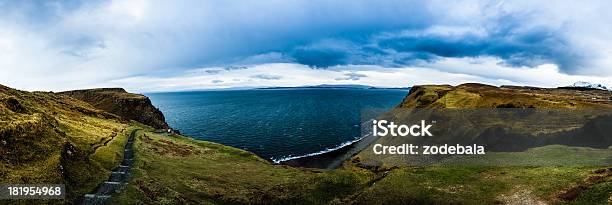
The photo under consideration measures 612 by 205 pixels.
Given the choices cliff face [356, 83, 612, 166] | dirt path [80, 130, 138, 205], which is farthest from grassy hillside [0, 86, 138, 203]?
cliff face [356, 83, 612, 166]

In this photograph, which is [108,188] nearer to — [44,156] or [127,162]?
[44,156]

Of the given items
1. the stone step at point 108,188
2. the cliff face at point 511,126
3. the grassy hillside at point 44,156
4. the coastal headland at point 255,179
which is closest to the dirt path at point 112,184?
the stone step at point 108,188

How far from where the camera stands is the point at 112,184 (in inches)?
2058

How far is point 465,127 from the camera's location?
95812mm

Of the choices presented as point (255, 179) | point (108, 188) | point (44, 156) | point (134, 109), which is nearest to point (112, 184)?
point (108, 188)

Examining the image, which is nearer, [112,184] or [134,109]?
[112,184]

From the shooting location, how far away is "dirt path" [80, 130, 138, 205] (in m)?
46.1

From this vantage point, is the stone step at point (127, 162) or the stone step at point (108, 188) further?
the stone step at point (127, 162)

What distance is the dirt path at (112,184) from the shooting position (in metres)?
46.1

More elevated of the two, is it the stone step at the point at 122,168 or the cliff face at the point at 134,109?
the cliff face at the point at 134,109

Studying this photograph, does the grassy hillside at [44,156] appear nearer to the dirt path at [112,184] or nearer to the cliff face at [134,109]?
the dirt path at [112,184]

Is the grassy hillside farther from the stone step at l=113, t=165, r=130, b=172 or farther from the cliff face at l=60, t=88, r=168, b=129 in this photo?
the cliff face at l=60, t=88, r=168, b=129

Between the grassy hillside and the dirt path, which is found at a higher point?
the grassy hillside

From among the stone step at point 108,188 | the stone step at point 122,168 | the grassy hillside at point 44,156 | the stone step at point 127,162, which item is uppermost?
the grassy hillside at point 44,156
